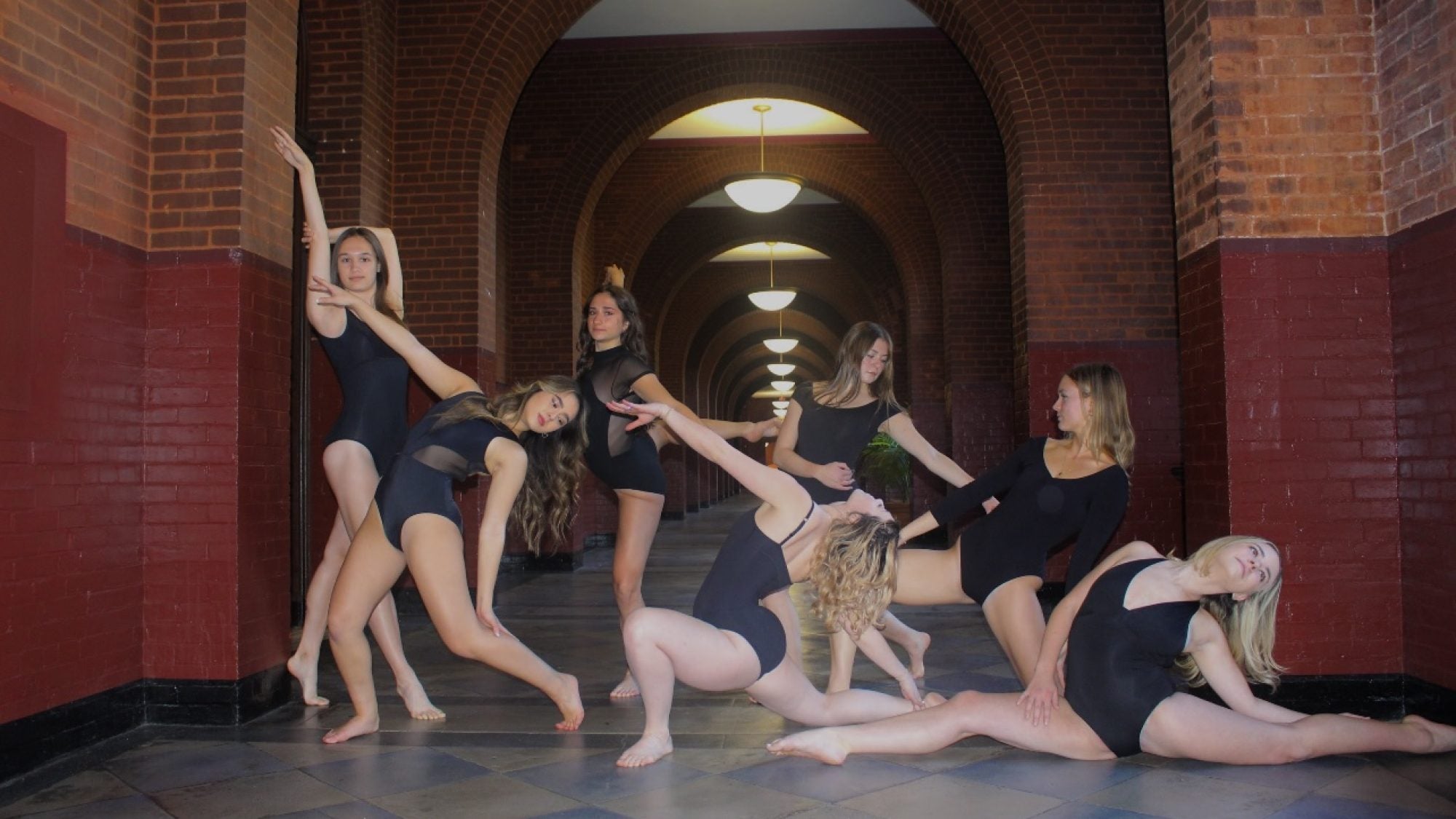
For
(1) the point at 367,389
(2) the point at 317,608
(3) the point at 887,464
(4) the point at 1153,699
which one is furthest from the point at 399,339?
(3) the point at 887,464

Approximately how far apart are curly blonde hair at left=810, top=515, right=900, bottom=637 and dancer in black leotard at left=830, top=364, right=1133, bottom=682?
1.49ft

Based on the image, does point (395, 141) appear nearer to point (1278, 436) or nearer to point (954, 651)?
point (954, 651)

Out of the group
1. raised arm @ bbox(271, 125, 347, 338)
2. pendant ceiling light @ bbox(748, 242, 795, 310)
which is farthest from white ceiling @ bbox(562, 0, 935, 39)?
pendant ceiling light @ bbox(748, 242, 795, 310)

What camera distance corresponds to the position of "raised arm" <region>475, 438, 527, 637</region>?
13.4ft

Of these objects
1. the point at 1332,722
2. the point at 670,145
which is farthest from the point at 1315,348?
the point at 670,145

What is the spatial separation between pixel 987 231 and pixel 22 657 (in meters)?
11.0

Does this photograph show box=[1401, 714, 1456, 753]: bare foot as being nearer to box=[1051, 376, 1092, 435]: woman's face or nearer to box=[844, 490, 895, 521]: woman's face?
box=[1051, 376, 1092, 435]: woman's face

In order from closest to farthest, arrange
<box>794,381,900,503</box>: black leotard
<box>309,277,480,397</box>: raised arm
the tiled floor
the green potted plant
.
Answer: the tiled floor → <box>309,277,480,397</box>: raised arm → <box>794,381,900,503</box>: black leotard → the green potted plant

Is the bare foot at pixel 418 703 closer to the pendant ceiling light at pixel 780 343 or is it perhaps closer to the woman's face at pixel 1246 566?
the woman's face at pixel 1246 566

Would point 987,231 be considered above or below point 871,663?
above

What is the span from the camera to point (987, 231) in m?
13.0

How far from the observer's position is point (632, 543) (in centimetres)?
509

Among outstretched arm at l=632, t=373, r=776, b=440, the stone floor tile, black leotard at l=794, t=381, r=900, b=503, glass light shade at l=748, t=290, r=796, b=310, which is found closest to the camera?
the stone floor tile

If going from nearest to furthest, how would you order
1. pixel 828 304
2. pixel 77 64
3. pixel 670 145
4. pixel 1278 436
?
pixel 77 64, pixel 1278 436, pixel 670 145, pixel 828 304
